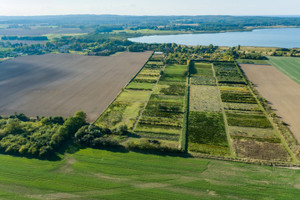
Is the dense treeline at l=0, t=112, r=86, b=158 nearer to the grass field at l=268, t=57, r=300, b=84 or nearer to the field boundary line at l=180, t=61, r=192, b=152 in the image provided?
the field boundary line at l=180, t=61, r=192, b=152

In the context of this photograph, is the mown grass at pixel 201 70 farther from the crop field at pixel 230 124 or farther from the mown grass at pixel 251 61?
the mown grass at pixel 251 61

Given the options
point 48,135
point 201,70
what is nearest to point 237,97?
point 201,70

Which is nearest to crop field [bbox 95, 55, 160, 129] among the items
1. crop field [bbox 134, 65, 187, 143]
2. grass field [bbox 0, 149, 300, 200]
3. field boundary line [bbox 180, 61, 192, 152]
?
crop field [bbox 134, 65, 187, 143]

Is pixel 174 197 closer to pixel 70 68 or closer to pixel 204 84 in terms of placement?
pixel 204 84

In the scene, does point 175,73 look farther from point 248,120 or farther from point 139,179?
point 139,179

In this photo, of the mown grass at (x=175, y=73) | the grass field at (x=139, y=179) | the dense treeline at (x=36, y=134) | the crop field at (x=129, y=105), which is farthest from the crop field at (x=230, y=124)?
the dense treeline at (x=36, y=134)

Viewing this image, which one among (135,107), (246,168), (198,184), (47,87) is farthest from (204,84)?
(47,87)
